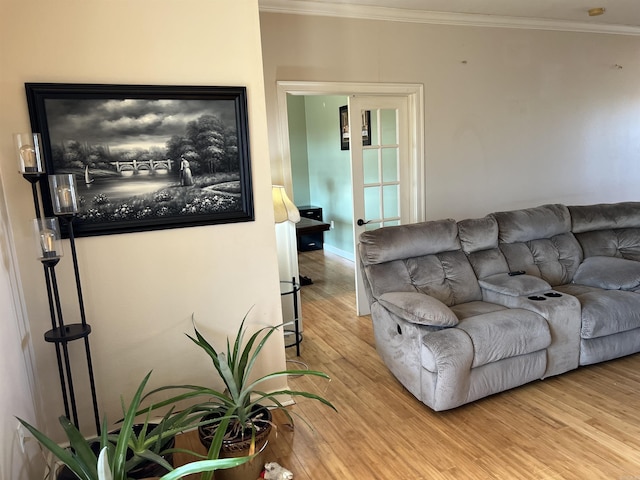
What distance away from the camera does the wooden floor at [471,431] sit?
2.04 metres

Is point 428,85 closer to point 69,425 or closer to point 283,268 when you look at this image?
point 283,268

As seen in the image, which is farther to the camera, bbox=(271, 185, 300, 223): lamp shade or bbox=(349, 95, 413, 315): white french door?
bbox=(349, 95, 413, 315): white french door

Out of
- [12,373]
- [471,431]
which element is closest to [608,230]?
[471,431]

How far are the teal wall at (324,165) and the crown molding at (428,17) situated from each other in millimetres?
2018

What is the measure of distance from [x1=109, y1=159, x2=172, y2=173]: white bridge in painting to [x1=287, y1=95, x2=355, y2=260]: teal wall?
148 inches

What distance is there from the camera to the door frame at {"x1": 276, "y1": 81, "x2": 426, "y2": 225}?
11.3ft

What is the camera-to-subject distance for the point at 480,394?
8.21ft

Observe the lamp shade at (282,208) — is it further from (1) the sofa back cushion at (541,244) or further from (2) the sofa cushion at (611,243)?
(2) the sofa cushion at (611,243)

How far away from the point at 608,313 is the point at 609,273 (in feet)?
1.57

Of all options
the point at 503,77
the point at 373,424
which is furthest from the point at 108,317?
the point at 503,77

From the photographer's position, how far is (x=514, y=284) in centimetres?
291

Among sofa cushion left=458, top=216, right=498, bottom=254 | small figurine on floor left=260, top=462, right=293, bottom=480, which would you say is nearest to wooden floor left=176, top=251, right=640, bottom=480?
small figurine on floor left=260, top=462, right=293, bottom=480

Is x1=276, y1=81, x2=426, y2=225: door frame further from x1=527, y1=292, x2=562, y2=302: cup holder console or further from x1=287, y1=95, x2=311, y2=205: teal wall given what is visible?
x1=287, y1=95, x2=311, y2=205: teal wall

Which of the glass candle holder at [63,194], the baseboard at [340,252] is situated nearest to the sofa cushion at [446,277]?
the glass candle holder at [63,194]
